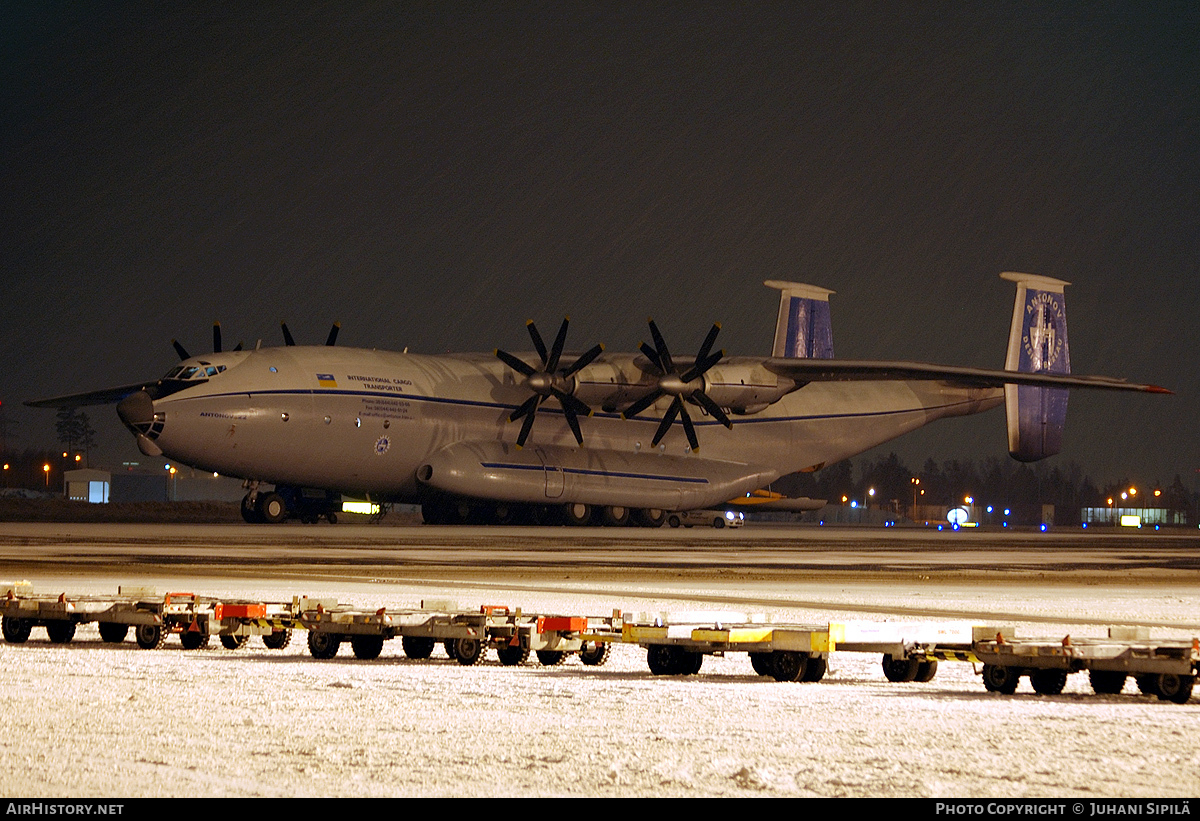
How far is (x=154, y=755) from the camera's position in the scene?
7.65m

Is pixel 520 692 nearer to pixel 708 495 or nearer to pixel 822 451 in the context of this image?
pixel 708 495

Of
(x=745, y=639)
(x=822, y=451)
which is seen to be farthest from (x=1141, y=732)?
(x=822, y=451)

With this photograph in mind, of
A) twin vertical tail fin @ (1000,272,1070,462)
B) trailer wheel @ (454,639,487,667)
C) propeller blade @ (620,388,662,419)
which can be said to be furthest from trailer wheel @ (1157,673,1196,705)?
twin vertical tail fin @ (1000,272,1070,462)

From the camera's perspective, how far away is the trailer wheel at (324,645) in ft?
40.6

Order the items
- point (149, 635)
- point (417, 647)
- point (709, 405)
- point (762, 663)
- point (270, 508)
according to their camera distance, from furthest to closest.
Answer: point (709, 405), point (270, 508), point (149, 635), point (417, 647), point (762, 663)

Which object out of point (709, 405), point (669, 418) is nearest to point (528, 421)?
point (669, 418)

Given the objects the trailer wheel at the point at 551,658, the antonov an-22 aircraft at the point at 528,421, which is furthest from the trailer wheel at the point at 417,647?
the antonov an-22 aircraft at the point at 528,421

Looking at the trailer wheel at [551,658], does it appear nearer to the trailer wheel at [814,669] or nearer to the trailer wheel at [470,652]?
the trailer wheel at [470,652]

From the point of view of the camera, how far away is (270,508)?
47781mm

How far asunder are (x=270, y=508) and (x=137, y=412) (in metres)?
7.67

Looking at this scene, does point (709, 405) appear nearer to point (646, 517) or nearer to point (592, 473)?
point (592, 473)

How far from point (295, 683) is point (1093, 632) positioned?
772 centimetres

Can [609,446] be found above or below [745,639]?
above
